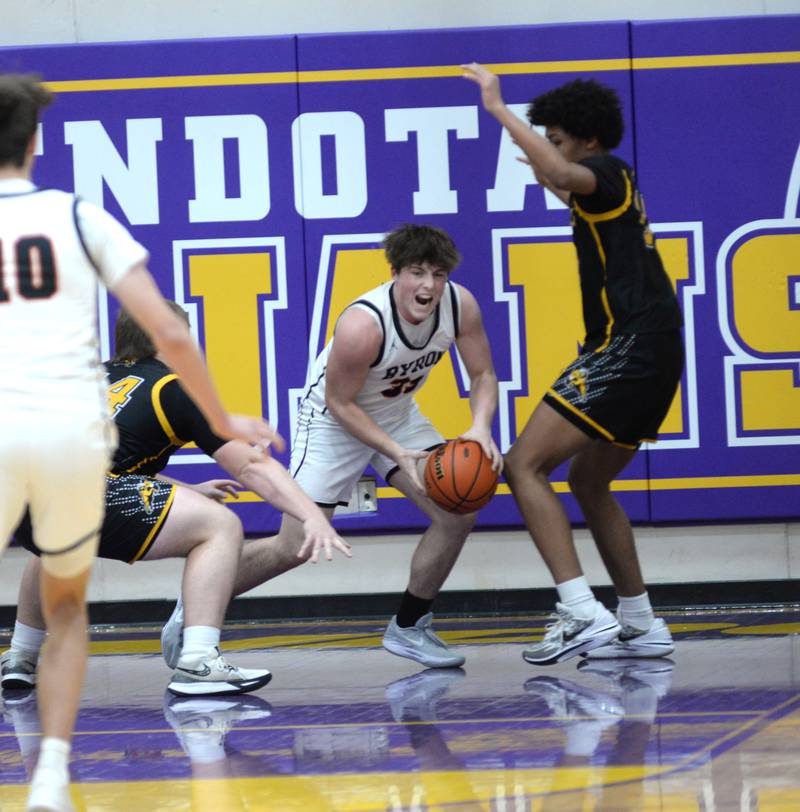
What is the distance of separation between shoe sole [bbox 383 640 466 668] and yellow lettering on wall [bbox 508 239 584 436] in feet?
5.92

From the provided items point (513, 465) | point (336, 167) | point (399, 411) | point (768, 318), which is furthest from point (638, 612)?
point (336, 167)

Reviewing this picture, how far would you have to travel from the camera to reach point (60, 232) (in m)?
3.04

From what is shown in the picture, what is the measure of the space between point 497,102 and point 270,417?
250 cm

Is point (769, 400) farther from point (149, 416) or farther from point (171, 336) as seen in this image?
point (171, 336)

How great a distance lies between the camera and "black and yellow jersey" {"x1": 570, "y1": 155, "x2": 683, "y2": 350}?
5.27 meters

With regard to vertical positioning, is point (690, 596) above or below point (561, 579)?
below

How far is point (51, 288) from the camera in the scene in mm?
3025

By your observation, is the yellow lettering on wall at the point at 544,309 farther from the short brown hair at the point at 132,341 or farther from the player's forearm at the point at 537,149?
the short brown hair at the point at 132,341

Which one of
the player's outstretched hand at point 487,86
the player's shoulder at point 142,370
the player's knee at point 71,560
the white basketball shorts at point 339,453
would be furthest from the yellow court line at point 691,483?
the player's knee at point 71,560

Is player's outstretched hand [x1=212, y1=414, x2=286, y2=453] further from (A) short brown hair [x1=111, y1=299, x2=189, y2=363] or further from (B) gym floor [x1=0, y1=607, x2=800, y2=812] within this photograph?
(A) short brown hair [x1=111, y1=299, x2=189, y2=363]

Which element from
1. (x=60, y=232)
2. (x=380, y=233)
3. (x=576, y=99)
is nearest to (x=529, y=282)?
(x=380, y=233)

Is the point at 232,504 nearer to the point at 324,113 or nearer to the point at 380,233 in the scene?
the point at 380,233

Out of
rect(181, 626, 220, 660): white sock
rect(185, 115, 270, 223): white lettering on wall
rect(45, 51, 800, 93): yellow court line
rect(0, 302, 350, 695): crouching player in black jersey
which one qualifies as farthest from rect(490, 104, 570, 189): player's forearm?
rect(185, 115, 270, 223): white lettering on wall

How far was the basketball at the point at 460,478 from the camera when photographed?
17.2 feet
